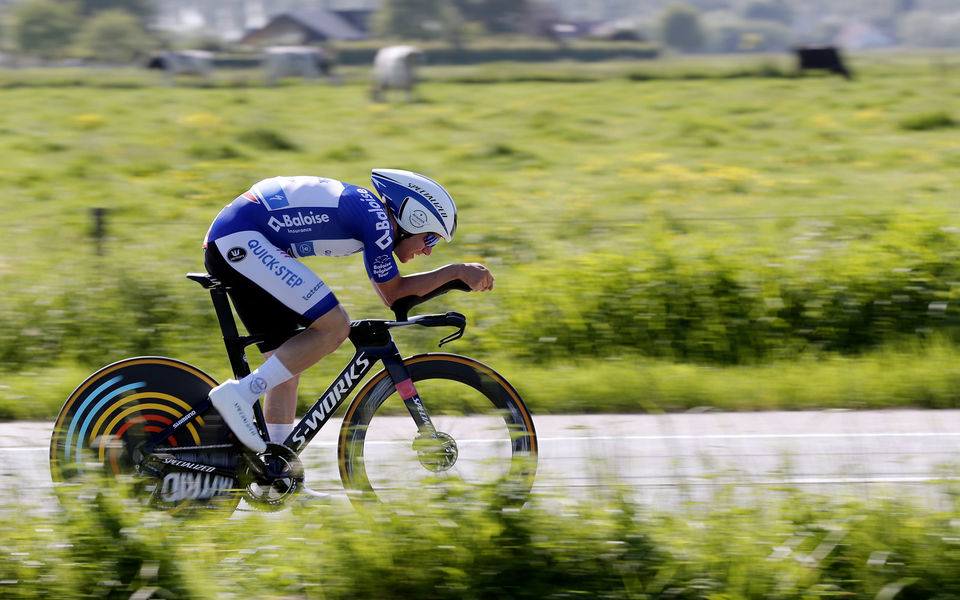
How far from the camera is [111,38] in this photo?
134m

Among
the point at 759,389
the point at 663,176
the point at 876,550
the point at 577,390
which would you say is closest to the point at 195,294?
the point at 577,390

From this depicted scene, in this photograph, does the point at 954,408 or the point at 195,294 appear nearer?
the point at 954,408

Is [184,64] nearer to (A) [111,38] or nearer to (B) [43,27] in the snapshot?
(A) [111,38]

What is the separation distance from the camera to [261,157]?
1934 centimetres

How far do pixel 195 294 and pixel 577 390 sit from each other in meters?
2.88

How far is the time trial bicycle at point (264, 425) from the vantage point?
465 cm

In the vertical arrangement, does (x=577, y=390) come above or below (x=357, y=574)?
below

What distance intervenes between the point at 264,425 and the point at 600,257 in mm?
4290

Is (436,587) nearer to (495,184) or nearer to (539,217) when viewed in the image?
(539,217)

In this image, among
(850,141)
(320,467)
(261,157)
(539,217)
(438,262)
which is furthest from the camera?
(850,141)

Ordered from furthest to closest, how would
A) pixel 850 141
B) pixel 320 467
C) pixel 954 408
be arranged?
pixel 850 141
pixel 954 408
pixel 320 467

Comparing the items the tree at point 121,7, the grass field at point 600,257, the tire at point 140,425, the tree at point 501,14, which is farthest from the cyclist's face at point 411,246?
the tree at point 121,7

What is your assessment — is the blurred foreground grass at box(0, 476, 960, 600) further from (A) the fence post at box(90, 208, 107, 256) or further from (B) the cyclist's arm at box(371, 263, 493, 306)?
(A) the fence post at box(90, 208, 107, 256)

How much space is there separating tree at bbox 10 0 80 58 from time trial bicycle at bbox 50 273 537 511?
136561 mm
